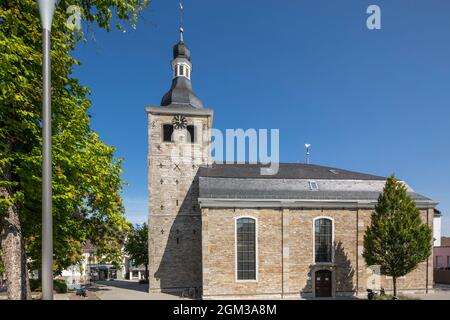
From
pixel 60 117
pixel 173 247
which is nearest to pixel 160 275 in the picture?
pixel 173 247

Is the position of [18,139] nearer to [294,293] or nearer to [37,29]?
[37,29]

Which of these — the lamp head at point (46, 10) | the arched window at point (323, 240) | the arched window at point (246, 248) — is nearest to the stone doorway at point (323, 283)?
the arched window at point (323, 240)

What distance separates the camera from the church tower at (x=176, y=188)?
27.5 meters

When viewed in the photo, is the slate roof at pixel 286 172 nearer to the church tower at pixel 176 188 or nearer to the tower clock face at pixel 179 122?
the church tower at pixel 176 188

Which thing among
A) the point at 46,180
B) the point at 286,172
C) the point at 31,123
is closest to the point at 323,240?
the point at 286,172

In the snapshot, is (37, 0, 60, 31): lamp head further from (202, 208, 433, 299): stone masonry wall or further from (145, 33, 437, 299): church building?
(202, 208, 433, 299): stone masonry wall

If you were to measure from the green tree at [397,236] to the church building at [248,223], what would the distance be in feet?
10.3

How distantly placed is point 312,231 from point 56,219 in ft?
69.3

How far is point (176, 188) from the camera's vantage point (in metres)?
28.9

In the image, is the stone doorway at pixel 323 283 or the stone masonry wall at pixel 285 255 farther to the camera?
the stone doorway at pixel 323 283

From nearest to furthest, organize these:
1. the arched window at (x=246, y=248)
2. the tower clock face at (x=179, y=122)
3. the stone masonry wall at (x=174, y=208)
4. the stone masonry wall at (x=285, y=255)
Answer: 1. the stone masonry wall at (x=285, y=255)
2. the arched window at (x=246, y=248)
3. the stone masonry wall at (x=174, y=208)
4. the tower clock face at (x=179, y=122)

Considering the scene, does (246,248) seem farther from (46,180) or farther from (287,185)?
(46,180)

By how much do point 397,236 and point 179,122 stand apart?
22.7m

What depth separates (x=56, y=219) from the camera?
11.1 metres
